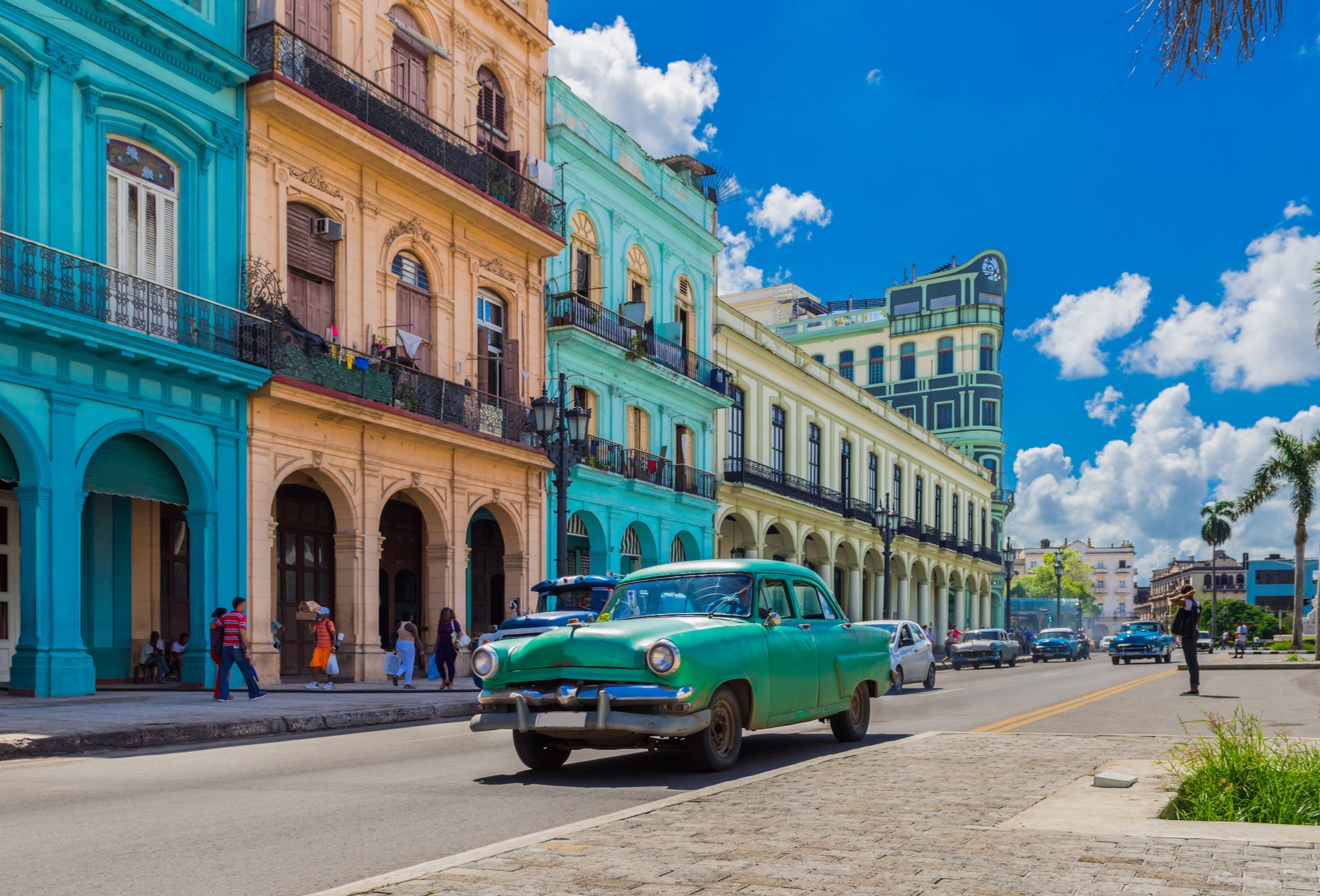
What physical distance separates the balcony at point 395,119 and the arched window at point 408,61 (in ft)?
2.70

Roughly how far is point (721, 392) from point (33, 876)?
112 feet

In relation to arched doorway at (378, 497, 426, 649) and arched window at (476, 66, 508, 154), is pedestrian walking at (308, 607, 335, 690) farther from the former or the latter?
arched window at (476, 66, 508, 154)

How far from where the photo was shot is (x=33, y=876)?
19.4 ft

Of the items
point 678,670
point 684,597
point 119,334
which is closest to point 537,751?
point 678,670

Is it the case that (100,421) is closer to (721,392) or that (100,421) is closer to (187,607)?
(187,607)

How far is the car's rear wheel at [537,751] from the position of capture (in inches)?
384

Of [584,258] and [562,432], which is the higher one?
[584,258]

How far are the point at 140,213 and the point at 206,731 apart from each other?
1008cm

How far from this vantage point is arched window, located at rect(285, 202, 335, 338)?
76.9ft

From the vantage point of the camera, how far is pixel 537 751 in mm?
9828

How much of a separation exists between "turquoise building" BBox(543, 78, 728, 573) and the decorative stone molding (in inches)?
319

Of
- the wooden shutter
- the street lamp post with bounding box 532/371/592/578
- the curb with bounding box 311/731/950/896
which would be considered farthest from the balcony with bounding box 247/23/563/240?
the curb with bounding box 311/731/950/896

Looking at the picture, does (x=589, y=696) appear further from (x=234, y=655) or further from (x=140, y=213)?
(x=140, y=213)

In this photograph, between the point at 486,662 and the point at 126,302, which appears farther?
the point at 126,302
